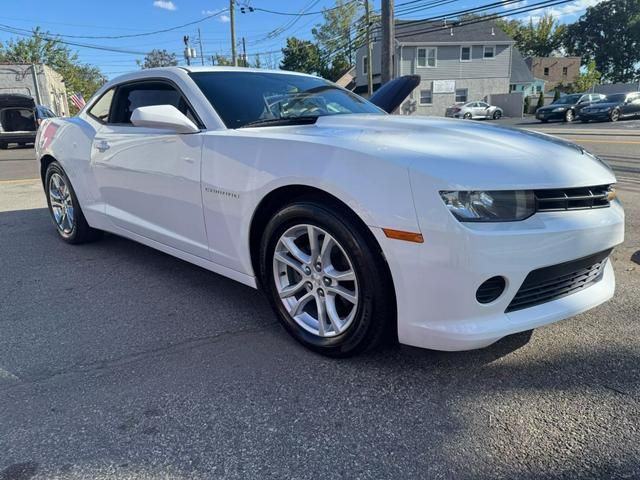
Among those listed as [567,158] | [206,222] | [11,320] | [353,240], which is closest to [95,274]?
[11,320]

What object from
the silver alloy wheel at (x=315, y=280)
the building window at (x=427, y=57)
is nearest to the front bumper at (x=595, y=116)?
the building window at (x=427, y=57)

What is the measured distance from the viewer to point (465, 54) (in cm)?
3806

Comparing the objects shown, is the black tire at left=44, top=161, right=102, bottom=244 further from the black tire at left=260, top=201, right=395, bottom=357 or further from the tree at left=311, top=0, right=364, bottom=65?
the tree at left=311, top=0, right=364, bottom=65

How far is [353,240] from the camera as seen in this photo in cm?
227

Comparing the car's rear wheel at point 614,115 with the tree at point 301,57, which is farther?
the tree at point 301,57

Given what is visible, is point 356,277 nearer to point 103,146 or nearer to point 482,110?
point 103,146

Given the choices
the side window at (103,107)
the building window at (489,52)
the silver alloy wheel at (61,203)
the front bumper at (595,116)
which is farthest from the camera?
the building window at (489,52)

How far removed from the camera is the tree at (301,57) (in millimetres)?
58312

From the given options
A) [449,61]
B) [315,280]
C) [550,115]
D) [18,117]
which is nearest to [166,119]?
[315,280]

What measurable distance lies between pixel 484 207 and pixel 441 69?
38962 mm

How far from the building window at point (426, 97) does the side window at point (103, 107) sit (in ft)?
118

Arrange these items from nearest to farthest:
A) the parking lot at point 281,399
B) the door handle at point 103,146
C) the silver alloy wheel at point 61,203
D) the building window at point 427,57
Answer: the parking lot at point 281,399, the door handle at point 103,146, the silver alloy wheel at point 61,203, the building window at point 427,57

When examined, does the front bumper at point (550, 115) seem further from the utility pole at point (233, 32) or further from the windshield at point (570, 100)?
the utility pole at point (233, 32)

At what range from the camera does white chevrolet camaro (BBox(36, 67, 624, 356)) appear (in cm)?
206
